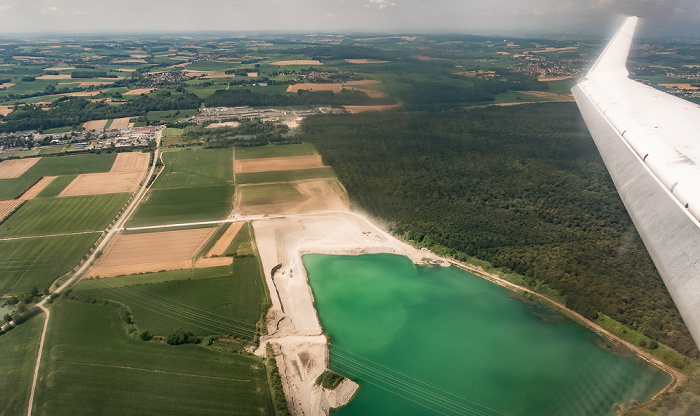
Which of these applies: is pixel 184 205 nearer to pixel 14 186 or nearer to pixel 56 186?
pixel 56 186

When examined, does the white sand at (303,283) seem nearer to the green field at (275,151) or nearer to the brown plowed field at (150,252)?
the brown plowed field at (150,252)

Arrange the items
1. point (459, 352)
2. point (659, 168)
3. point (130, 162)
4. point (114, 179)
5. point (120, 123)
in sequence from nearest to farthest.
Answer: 1. point (659, 168)
2. point (459, 352)
3. point (114, 179)
4. point (130, 162)
5. point (120, 123)

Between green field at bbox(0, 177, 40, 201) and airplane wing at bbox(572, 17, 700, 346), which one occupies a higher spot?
airplane wing at bbox(572, 17, 700, 346)

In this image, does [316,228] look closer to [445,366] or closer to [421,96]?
[445,366]

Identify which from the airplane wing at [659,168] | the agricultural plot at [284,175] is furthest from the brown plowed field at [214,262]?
the airplane wing at [659,168]

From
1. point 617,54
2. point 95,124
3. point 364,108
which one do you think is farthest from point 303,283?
point 95,124

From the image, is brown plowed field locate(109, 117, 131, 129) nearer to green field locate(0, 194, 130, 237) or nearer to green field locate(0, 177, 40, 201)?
green field locate(0, 177, 40, 201)

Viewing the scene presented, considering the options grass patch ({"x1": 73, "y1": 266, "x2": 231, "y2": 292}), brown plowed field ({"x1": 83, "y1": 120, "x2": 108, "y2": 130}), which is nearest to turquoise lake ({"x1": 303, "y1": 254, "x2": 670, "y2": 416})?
grass patch ({"x1": 73, "y1": 266, "x2": 231, "y2": 292})
